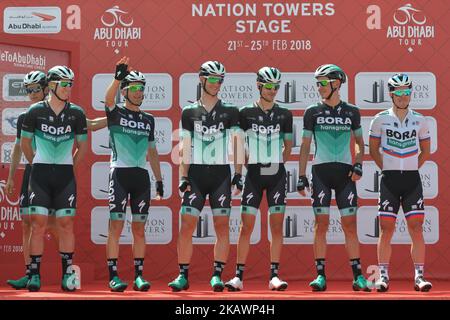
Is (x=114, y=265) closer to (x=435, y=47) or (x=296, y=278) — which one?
(x=296, y=278)

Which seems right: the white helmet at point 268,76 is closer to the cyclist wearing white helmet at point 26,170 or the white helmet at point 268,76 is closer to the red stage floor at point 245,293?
the red stage floor at point 245,293

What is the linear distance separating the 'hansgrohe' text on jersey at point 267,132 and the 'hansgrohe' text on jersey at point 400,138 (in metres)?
0.76

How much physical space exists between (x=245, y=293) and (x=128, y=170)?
134cm

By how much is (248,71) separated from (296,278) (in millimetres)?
2092

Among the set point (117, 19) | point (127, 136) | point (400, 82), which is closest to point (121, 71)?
point (127, 136)

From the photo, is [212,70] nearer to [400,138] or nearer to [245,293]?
[400,138]

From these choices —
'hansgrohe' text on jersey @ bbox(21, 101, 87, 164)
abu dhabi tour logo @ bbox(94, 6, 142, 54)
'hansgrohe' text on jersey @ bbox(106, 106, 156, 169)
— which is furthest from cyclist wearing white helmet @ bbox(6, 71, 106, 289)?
abu dhabi tour logo @ bbox(94, 6, 142, 54)

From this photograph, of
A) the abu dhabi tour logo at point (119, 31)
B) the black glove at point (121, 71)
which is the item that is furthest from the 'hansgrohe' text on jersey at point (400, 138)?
the abu dhabi tour logo at point (119, 31)

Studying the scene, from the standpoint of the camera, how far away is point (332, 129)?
6.31 metres

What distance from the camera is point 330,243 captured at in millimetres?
7766

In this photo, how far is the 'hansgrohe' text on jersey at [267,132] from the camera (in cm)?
635

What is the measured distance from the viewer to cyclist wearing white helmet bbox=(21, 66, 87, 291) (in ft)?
20.6

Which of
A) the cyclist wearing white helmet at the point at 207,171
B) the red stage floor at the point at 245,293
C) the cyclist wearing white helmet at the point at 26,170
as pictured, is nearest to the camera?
the red stage floor at the point at 245,293
